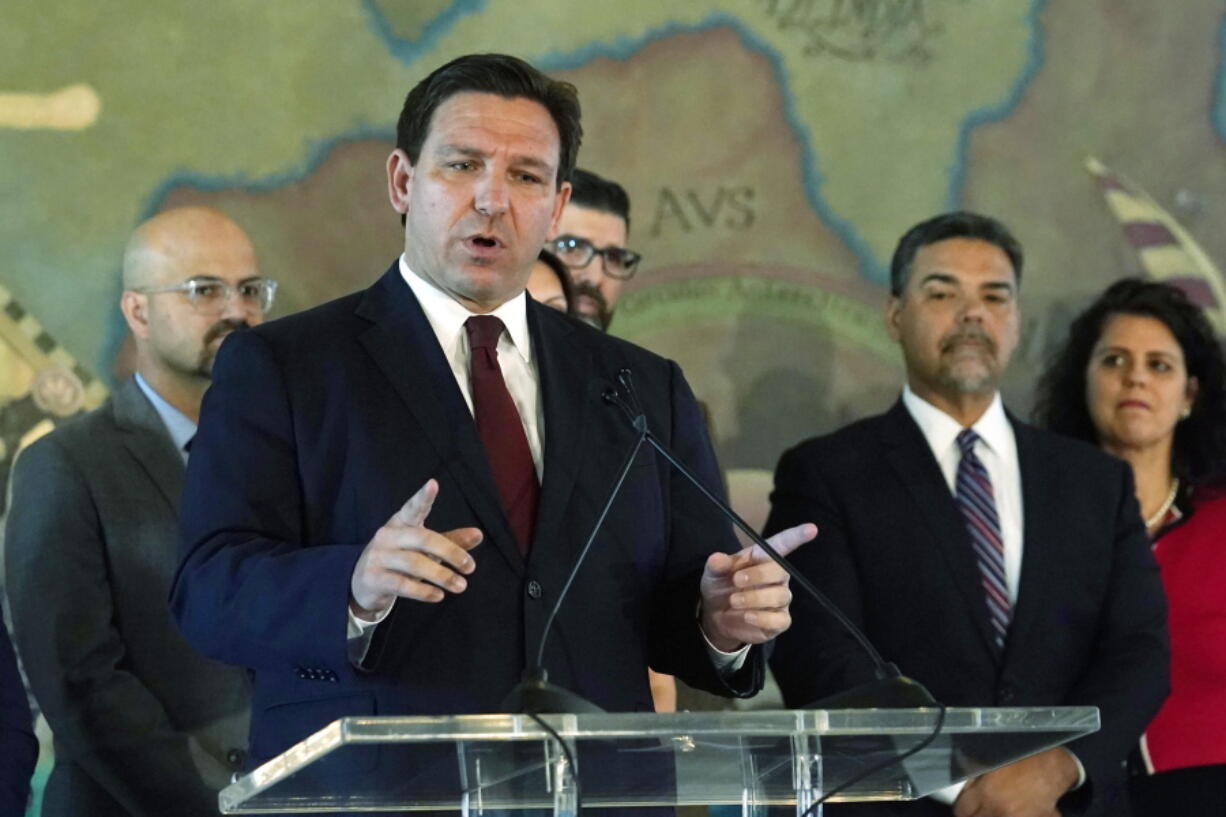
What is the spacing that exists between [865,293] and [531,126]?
2.36 meters

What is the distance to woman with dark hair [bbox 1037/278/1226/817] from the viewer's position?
4.22m

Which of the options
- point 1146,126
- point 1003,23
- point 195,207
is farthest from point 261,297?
point 1146,126

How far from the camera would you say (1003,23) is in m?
5.20

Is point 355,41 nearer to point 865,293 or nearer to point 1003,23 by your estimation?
point 865,293

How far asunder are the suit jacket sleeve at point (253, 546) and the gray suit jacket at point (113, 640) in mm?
1003

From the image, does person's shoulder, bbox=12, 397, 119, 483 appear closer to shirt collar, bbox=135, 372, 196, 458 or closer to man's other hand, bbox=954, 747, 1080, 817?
shirt collar, bbox=135, 372, 196, 458

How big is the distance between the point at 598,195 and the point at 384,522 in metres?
2.04

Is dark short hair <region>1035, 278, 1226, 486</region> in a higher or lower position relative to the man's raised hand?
higher

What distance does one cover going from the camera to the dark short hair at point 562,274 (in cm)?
404

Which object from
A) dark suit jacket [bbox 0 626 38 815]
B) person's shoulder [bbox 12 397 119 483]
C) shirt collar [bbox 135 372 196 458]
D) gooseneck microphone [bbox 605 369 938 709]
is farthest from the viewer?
shirt collar [bbox 135 372 196 458]

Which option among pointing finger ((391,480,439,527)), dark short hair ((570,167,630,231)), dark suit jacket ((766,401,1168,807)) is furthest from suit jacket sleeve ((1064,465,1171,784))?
pointing finger ((391,480,439,527))

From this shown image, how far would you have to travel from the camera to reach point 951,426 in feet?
13.5

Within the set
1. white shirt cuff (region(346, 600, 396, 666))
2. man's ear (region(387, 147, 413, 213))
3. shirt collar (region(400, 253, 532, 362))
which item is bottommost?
white shirt cuff (region(346, 600, 396, 666))

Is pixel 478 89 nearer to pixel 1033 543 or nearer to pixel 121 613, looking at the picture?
pixel 121 613
